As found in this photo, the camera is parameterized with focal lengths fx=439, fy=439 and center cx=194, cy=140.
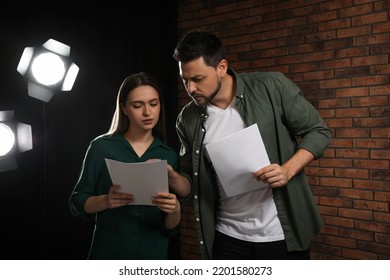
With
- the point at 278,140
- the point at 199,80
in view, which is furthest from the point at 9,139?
the point at 278,140

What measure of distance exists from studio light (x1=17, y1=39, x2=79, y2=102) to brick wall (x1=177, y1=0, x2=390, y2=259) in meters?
1.73

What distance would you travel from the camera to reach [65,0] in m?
2.84

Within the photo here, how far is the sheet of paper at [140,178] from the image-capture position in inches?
A: 59.4

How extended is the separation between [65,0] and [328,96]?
6.31 ft

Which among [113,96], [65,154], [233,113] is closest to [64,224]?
[65,154]

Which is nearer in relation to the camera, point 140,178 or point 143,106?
point 140,178

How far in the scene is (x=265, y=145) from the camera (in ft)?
5.73

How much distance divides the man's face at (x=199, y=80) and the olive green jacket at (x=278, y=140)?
0.09 metres

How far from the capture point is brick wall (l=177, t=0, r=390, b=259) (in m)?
2.95

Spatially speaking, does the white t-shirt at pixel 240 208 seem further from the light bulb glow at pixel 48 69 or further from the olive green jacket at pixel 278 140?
the light bulb glow at pixel 48 69

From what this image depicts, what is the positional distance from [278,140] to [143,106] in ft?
1.80

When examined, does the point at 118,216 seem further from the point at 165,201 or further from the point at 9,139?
the point at 9,139

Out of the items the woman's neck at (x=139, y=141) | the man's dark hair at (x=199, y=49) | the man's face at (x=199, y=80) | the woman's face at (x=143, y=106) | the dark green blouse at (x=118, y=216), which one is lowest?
the dark green blouse at (x=118, y=216)

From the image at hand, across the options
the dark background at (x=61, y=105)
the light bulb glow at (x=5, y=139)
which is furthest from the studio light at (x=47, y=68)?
the light bulb glow at (x=5, y=139)
